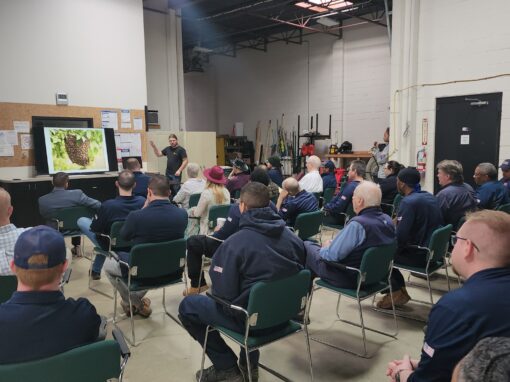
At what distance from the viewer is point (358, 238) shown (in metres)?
2.81

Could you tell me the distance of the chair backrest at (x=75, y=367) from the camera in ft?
4.33

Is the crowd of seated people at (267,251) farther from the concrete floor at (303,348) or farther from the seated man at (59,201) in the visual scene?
the concrete floor at (303,348)

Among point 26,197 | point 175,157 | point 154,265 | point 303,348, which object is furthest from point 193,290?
point 175,157

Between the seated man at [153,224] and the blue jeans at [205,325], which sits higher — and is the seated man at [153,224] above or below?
above

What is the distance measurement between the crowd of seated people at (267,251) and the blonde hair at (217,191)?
0.04 ft

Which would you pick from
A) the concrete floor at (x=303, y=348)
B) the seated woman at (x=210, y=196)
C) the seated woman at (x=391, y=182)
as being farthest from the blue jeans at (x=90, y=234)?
the seated woman at (x=391, y=182)

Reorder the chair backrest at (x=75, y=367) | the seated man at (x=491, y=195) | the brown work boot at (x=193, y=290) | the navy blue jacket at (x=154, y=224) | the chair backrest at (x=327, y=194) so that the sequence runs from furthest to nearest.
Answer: the chair backrest at (x=327, y=194), the seated man at (x=491, y=195), the brown work boot at (x=193, y=290), the navy blue jacket at (x=154, y=224), the chair backrest at (x=75, y=367)

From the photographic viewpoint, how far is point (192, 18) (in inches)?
425

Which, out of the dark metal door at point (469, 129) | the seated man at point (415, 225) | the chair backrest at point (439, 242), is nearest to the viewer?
the chair backrest at point (439, 242)

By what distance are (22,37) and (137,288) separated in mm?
5398

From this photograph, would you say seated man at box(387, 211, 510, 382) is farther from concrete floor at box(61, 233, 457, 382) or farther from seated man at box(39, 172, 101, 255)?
seated man at box(39, 172, 101, 255)

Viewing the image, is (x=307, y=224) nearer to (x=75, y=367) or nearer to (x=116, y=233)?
(x=116, y=233)

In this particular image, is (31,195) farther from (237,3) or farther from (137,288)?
(237,3)

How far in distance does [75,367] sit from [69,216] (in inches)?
131
